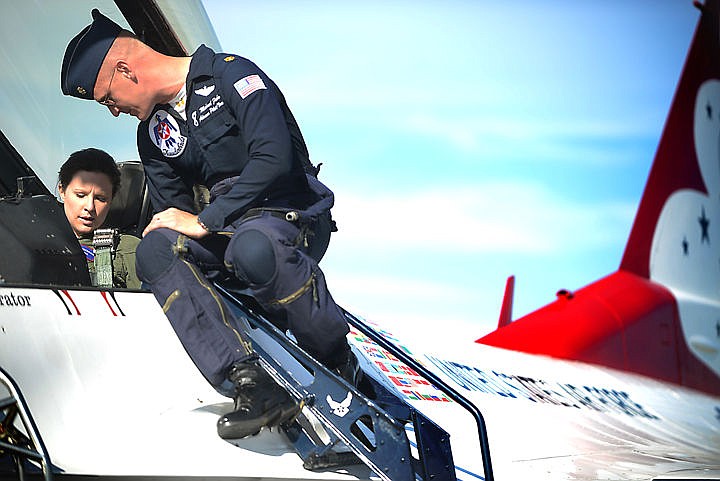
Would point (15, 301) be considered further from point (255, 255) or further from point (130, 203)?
point (255, 255)

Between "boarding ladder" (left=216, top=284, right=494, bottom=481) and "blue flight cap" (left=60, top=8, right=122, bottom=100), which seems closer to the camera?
"boarding ladder" (left=216, top=284, right=494, bottom=481)

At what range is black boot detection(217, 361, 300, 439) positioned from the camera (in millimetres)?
2758

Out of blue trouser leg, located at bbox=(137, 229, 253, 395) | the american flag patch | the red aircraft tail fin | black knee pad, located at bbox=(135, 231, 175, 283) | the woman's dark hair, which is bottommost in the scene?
the red aircraft tail fin

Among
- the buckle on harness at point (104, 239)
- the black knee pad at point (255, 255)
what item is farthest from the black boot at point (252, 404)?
the buckle on harness at point (104, 239)

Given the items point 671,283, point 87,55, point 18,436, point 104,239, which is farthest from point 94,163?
point 671,283

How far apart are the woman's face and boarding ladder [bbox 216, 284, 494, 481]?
0.57 m

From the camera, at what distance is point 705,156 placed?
26.5 feet

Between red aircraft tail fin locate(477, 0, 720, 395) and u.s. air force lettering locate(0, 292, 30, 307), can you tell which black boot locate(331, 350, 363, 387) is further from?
red aircraft tail fin locate(477, 0, 720, 395)

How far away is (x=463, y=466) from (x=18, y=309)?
187 centimetres

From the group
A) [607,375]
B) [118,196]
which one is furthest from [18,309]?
[607,375]

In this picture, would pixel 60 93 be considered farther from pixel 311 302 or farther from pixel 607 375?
pixel 607 375

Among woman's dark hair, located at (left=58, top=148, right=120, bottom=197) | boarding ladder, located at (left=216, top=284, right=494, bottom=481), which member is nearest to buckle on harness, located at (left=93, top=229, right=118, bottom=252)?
woman's dark hair, located at (left=58, top=148, right=120, bottom=197)

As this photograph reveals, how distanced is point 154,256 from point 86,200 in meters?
0.46

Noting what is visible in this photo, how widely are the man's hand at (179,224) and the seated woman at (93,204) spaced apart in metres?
0.21
